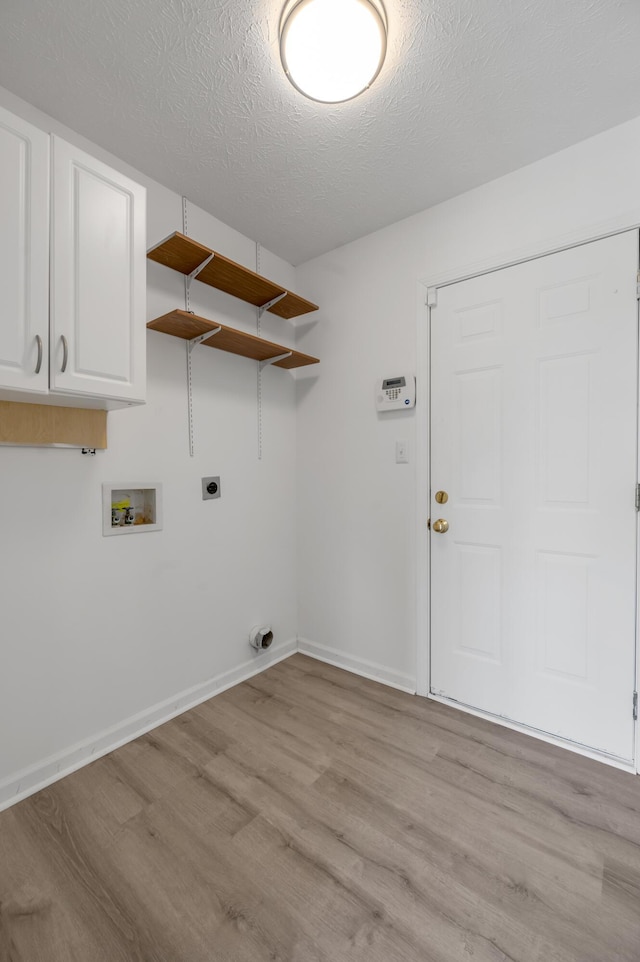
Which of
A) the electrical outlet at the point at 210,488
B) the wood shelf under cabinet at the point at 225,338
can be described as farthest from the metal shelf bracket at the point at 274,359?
the electrical outlet at the point at 210,488

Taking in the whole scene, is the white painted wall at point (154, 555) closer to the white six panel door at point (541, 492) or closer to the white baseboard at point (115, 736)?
the white baseboard at point (115, 736)

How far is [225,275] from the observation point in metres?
2.08

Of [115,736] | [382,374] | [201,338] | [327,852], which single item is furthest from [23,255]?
[327,852]

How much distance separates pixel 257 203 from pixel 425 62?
3.24 feet

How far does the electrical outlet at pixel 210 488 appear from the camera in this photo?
87.0 inches

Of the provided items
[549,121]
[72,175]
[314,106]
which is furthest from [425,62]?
[72,175]

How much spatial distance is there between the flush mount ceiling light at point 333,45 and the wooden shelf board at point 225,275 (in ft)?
2.40

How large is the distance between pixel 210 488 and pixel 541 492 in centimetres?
163

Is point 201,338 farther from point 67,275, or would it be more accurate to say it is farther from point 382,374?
point 382,374

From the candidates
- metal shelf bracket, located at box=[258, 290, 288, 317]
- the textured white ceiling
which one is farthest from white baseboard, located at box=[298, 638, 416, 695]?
the textured white ceiling

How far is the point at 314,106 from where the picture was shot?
153 cm

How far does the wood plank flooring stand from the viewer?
1.07m

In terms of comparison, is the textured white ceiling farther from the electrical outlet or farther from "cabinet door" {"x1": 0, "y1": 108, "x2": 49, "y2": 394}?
the electrical outlet

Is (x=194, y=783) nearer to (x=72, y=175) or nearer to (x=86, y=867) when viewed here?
(x=86, y=867)
